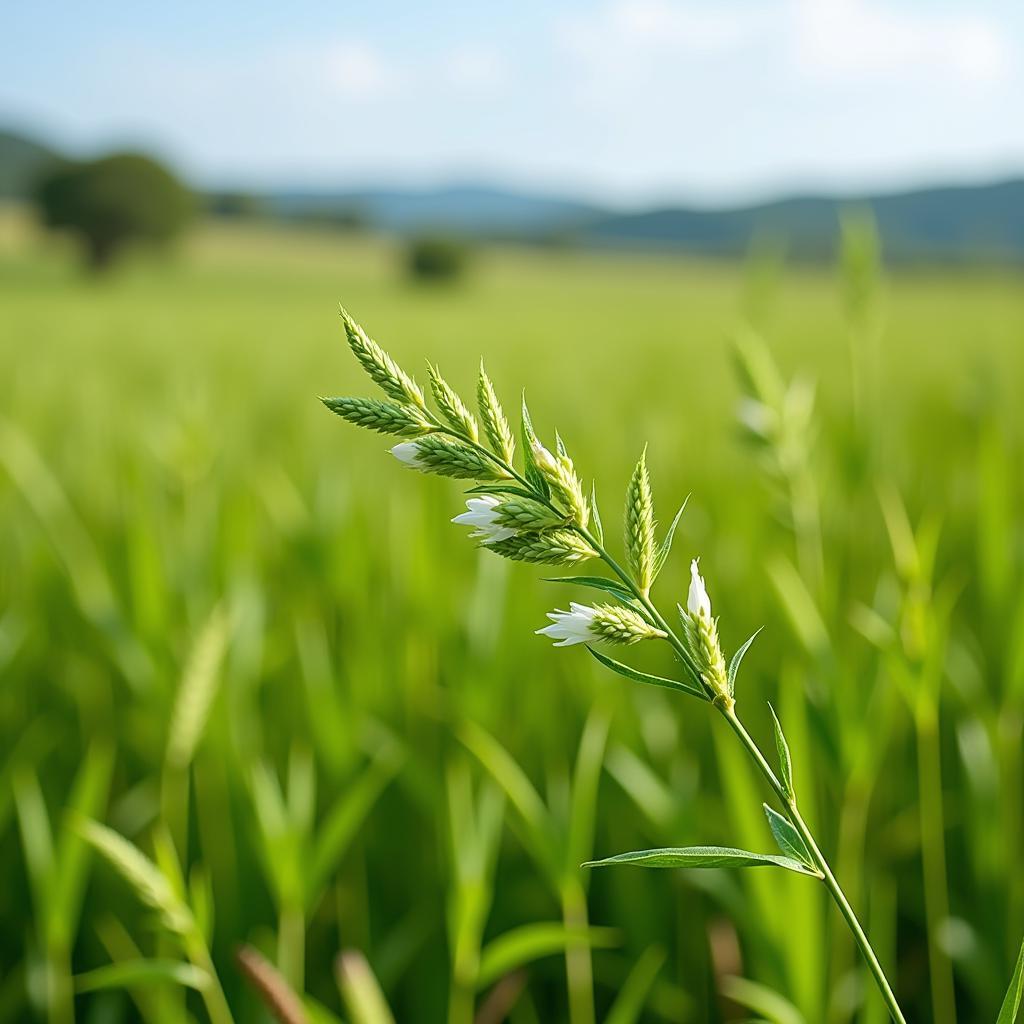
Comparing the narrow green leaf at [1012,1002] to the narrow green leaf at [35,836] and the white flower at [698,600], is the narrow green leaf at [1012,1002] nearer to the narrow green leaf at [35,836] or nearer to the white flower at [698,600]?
the white flower at [698,600]

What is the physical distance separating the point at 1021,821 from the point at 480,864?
2.91ft

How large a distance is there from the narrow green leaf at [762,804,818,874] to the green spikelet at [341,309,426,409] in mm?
162

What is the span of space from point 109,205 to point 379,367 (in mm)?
36125

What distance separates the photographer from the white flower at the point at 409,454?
0.32 m

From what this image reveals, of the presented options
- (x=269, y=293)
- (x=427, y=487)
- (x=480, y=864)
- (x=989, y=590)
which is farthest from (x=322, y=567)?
(x=269, y=293)

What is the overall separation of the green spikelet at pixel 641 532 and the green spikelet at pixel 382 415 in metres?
0.06

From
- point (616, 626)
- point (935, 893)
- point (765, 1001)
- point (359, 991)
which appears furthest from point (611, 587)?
point (935, 893)

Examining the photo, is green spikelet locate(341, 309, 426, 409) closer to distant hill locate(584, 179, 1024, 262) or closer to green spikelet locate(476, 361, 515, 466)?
green spikelet locate(476, 361, 515, 466)

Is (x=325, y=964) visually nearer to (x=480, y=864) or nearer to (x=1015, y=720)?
(x=480, y=864)

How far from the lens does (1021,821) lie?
1.52 metres

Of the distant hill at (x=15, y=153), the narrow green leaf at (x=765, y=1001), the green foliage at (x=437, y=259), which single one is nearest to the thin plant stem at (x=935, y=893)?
the narrow green leaf at (x=765, y=1001)

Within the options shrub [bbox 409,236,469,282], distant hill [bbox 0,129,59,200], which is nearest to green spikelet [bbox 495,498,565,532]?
shrub [bbox 409,236,469,282]

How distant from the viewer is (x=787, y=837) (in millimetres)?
347

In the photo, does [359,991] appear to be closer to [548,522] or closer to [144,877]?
[144,877]
